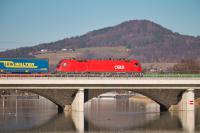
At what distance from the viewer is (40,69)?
Result: 9312cm

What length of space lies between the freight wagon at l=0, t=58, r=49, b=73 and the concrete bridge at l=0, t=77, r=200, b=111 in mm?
8959

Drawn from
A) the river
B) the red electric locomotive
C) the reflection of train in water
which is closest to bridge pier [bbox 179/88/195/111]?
the river

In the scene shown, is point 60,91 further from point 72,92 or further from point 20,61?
point 20,61

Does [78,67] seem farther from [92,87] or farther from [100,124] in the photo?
[100,124]

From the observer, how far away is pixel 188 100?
280 ft

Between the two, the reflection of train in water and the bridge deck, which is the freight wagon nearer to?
the reflection of train in water

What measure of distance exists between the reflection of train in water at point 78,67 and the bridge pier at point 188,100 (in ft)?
31.6

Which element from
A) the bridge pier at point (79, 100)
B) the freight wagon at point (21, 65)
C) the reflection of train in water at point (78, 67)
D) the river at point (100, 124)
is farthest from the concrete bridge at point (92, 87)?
the freight wagon at point (21, 65)

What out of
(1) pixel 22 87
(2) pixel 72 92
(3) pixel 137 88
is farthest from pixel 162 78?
(1) pixel 22 87

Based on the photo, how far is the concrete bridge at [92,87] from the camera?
79.6 metres

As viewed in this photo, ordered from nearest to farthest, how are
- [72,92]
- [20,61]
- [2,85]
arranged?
[2,85], [72,92], [20,61]

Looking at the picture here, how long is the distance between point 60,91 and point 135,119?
13.5 metres

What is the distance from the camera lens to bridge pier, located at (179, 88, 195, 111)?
85.3 m

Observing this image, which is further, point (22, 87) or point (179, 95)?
point (179, 95)
